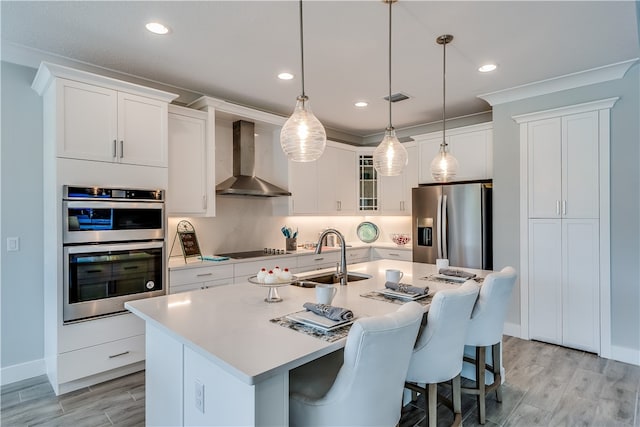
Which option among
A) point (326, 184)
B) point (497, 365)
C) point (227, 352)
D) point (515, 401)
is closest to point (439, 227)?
point (326, 184)

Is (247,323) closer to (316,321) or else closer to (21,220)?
(316,321)

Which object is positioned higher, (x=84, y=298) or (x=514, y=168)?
(x=514, y=168)

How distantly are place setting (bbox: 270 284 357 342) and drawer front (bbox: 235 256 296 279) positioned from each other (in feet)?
6.87

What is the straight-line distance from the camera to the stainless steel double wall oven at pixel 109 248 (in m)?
2.65

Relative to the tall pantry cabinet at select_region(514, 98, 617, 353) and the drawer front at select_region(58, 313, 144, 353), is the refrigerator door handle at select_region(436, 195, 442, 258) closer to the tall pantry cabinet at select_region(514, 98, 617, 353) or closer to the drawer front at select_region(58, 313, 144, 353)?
the tall pantry cabinet at select_region(514, 98, 617, 353)

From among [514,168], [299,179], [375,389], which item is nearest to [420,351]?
[375,389]

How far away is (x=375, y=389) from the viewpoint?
54.1 inches

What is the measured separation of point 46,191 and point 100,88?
938 mm

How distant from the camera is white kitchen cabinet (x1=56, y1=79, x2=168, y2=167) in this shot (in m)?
2.67

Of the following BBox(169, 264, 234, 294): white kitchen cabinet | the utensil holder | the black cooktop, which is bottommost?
BBox(169, 264, 234, 294): white kitchen cabinet

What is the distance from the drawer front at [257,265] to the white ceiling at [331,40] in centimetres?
182

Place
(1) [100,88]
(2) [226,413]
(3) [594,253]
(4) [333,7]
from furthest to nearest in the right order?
(3) [594,253] < (1) [100,88] < (4) [333,7] < (2) [226,413]

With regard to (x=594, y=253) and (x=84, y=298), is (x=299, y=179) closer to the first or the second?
(x=84, y=298)

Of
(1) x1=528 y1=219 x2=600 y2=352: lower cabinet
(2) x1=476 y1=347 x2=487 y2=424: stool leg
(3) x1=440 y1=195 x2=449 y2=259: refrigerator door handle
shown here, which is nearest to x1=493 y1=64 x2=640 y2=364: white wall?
(1) x1=528 y1=219 x2=600 y2=352: lower cabinet
